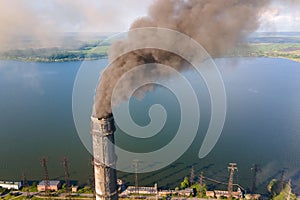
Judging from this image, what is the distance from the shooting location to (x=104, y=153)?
9.15 feet

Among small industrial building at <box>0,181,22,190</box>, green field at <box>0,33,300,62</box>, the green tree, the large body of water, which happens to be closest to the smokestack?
green field at <box>0,33,300,62</box>

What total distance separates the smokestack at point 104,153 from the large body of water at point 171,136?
1882 millimetres

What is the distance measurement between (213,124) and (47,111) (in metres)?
8.98

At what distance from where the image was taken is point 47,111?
607 inches

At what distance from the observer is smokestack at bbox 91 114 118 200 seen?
2768mm

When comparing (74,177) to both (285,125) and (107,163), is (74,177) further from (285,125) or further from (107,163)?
(285,125)

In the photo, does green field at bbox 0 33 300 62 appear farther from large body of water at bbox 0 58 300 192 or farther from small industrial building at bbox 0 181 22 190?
small industrial building at bbox 0 181 22 190

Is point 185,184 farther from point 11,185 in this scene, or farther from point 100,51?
point 100,51

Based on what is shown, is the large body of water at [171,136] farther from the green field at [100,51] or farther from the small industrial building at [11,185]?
the small industrial building at [11,185]

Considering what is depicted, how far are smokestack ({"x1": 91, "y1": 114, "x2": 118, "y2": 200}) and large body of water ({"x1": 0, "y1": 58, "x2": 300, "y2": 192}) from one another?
6.17 ft

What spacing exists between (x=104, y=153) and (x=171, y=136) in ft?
30.4

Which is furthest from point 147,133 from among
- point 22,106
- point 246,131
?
point 22,106

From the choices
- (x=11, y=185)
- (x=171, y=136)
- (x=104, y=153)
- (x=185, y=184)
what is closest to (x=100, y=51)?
(x=171, y=136)

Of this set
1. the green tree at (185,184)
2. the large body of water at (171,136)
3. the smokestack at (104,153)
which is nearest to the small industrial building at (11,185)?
the large body of water at (171,136)
